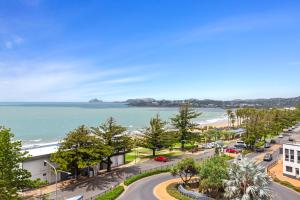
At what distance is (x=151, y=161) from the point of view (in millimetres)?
55188

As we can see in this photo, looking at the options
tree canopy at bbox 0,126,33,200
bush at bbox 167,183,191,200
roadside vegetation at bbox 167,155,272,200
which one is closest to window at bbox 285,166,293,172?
roadside vegetation at bbox 167,155,272,200

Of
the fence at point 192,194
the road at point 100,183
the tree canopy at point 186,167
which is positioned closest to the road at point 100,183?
the road at point 100,183

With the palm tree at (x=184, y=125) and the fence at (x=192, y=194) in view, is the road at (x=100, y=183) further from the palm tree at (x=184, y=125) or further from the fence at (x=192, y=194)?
the palm tree at (x=184, y=125)

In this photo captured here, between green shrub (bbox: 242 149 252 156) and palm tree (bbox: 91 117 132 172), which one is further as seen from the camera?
green shrub (bbox: 242 149 252 156)

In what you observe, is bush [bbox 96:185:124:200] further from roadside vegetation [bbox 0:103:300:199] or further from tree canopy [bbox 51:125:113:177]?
tree canopy [bbox 51:125:113:177]

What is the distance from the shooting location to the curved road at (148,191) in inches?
1357

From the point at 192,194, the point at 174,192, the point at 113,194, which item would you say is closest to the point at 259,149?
the point at 174,192

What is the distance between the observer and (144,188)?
37969 mm

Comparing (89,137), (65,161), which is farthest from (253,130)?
(65,161)

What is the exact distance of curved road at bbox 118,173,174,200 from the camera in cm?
3444

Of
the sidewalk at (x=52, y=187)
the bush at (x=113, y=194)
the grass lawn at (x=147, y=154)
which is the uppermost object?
the bush at (x=113, y=194)

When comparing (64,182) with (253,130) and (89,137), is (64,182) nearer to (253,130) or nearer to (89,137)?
(89,137)

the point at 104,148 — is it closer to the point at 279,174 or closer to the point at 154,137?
the point at 154,137

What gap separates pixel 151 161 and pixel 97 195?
2179 centimetres
